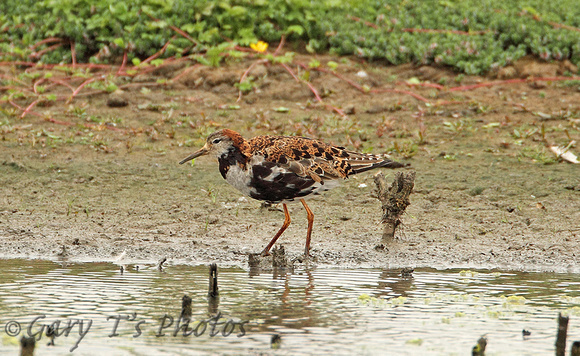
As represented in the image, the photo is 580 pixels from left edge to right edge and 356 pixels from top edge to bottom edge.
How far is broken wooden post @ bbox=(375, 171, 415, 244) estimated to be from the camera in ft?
24.7

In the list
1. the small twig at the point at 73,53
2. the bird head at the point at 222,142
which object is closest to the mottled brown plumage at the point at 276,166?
the bird head at the point at 222,142

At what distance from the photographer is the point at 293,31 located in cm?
1303

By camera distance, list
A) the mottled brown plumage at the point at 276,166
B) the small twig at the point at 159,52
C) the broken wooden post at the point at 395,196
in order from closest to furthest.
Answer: the mottled brown plumage at the point at 276,166 → the broken wooden post at the point at 395,196 → the small twig at the point at 159,52

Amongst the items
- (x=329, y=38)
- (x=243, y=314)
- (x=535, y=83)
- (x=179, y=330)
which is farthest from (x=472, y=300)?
(x=329, y=38)

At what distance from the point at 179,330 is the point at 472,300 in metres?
2.27

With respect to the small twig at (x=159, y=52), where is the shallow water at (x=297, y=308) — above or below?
below

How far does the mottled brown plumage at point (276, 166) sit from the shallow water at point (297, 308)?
745 millimetres

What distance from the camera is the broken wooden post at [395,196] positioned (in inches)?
297

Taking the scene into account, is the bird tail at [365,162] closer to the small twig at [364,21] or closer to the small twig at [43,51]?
the small twig at [364,21]

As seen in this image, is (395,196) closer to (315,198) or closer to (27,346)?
(315,198)

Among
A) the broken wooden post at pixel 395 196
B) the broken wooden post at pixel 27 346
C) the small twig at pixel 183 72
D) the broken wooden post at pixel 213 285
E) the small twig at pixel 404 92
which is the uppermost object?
the small twig at pixel 183 72

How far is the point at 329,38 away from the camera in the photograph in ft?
42.8

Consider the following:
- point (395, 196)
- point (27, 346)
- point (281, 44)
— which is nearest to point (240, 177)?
point (395, 196)

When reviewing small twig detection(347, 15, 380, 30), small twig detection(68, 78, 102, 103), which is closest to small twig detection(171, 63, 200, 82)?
small twig detection(68, 78, 102, 103)
